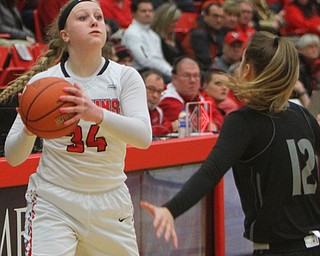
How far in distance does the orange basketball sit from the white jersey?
0.26 meters

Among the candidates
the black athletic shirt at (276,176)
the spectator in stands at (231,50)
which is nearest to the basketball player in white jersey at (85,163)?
the black athletic shirt at (276,176)

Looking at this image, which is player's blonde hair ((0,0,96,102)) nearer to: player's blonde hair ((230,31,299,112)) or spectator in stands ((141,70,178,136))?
player's blonde hair ((230,31,299,112))

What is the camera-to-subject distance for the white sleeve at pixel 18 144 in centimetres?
396

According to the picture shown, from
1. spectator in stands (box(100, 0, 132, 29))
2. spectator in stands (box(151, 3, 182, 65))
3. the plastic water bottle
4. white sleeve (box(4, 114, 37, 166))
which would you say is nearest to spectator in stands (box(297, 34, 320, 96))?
spectator in stands (box(151, 3, 182, 65))

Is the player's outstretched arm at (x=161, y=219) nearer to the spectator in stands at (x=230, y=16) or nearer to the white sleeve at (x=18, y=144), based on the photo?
the white sleeve at (x=18, y=144)

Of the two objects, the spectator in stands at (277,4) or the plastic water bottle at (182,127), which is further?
the spectator in stands at (277,4)

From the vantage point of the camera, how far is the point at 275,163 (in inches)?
138


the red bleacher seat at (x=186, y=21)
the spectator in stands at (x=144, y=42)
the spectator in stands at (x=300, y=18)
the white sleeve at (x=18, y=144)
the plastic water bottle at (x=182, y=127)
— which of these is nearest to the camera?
the white sleeve at (x=18, y=144)

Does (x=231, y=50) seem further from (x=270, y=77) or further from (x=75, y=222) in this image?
(x=270, y=77)

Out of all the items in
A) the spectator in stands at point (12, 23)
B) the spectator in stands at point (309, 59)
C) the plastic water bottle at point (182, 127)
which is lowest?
the spectator in stands at point (309, 59)

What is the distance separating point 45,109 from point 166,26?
23.5 feet

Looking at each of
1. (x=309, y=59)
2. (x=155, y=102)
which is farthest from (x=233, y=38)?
(x=155, y=102)

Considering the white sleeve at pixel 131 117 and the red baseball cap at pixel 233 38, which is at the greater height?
the white sleeve at pixel 131 117

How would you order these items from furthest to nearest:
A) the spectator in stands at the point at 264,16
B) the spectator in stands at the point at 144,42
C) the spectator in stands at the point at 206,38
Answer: the spectator in stands at the point at 264,16
the spectator in stands at the point at 206,38
the spectator in stands at the point at 144,42
